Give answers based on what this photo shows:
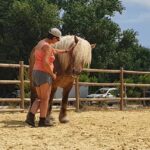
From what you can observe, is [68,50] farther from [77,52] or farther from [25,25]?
[25,25]

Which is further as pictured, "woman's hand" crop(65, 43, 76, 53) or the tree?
the tree

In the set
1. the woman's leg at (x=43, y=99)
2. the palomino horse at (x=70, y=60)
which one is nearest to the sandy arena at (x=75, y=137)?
the woman's leg at (x=43, y=99)

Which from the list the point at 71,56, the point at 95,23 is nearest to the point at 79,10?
the point at 95,23

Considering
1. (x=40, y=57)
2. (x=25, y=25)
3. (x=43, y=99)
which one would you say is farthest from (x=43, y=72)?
(x=25, y=25)

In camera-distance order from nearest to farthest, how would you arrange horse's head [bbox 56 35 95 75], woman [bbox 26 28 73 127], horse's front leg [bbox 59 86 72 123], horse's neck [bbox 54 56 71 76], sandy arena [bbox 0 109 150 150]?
sandy arena [bbox 0 109 150 150], woman [bbox 26 28 73 127], horse's head [bbox 56 35 95 75], horse's neck [bbox 54 56 71 76], horse's front leg [bbox 59 86 72 123]

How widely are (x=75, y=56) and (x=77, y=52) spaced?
0.23 ft

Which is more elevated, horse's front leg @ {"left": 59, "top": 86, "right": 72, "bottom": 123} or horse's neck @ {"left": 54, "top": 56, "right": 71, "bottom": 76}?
horse's neck @ {"left": 54, "top": 56, "right": 71, "bottom": 76}

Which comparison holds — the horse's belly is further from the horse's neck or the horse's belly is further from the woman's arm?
the woman's arm

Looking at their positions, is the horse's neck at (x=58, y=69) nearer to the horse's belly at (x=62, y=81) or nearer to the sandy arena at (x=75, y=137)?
the horse's belly at (x=62, y=81)

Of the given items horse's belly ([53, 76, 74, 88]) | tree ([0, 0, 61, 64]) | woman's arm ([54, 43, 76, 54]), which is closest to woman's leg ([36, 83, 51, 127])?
horse's belly ([53, 76, 74, 88])

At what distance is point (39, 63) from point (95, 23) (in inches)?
1035

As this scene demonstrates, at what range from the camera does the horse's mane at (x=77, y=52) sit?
763 centimetres

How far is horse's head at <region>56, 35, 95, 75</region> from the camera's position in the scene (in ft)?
24.9

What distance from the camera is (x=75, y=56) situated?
7637mm
